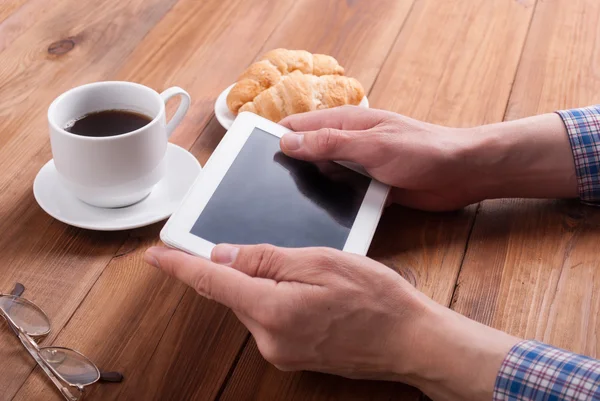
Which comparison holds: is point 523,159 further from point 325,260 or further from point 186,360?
point 186,360

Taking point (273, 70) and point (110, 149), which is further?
point (273, 70)

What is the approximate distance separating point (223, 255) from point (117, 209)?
261 millimetres

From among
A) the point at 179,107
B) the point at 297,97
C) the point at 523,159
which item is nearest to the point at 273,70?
the point at 297,97

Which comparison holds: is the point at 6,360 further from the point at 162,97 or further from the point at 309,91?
the point at 309,91

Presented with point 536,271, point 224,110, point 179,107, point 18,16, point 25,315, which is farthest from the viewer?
point 18,16

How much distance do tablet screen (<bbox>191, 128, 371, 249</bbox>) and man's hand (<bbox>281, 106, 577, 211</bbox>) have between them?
0.06 m

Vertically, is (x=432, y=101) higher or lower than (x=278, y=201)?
lower

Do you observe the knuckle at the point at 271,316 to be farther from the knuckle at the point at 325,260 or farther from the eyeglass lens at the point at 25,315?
the eyeglass lens at the point at 25,315

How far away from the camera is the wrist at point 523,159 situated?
1045 mm

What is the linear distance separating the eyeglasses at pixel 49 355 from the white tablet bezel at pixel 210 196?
0.56 ft

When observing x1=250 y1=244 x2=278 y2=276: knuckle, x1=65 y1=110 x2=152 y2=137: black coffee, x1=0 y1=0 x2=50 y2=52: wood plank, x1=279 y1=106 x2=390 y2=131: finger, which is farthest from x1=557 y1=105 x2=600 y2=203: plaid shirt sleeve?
x1=0 y1=0 x2=50 y2=52: wood plank

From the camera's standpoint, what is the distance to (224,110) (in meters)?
1.21

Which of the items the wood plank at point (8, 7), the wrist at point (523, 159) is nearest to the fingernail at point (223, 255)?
the wrist at point (523, 159)

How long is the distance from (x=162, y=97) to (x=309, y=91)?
0.27 meters
